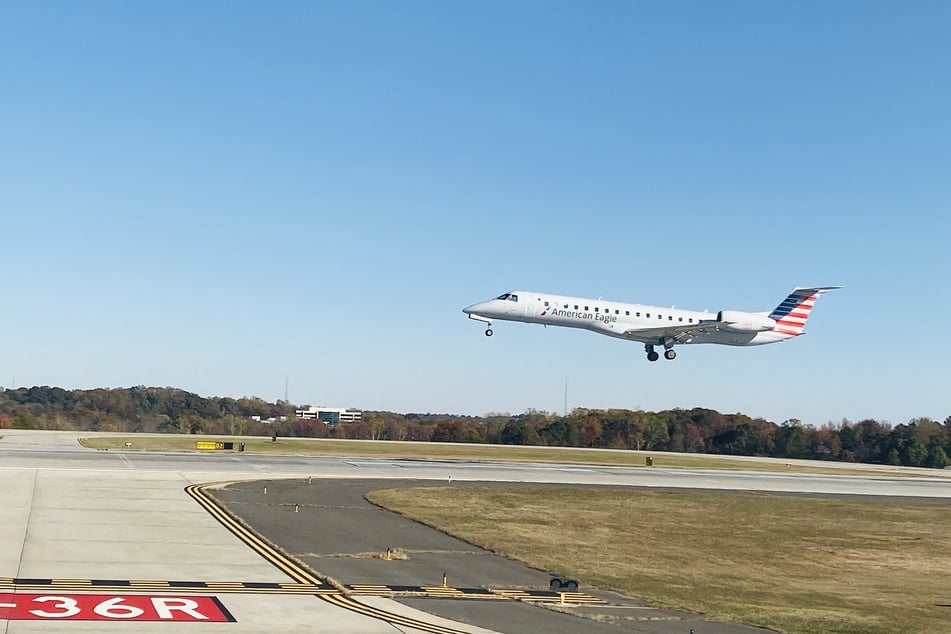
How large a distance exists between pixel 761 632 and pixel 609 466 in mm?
61636

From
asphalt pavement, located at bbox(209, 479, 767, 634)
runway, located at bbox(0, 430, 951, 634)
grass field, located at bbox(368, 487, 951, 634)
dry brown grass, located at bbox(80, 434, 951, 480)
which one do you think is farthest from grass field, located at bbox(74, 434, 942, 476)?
asphalt pavement, located at bbox(209, 479, 767, 634)

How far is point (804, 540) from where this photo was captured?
128ft

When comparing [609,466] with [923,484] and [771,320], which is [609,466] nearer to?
[771,320]

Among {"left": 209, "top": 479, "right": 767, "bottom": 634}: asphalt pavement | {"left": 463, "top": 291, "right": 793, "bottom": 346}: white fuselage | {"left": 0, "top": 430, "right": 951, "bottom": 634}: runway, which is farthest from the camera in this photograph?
{"left": 463, "top": 291, "right": 793, "bottom": 346}: white fuselage

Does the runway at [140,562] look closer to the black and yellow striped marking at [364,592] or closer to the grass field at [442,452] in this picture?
the black and yellow striped marking at [364,592]

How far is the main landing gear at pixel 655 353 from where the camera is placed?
72938 millimetres

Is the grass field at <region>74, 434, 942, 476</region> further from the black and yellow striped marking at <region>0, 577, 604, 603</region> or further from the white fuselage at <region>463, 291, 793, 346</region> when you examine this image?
the black and yellow striped marking at <region>0, 577, 604, 603</region>

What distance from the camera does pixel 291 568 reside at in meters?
26.0

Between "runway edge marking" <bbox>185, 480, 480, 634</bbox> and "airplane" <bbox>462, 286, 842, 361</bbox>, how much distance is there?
27.4 metres

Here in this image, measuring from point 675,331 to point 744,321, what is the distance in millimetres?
6516

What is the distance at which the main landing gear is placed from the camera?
239 ft

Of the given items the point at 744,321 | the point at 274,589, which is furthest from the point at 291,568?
the point at 744,321

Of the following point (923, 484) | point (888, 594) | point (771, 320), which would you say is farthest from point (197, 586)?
point (923, 484)

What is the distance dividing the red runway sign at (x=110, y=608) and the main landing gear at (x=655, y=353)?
55547 millimetres
